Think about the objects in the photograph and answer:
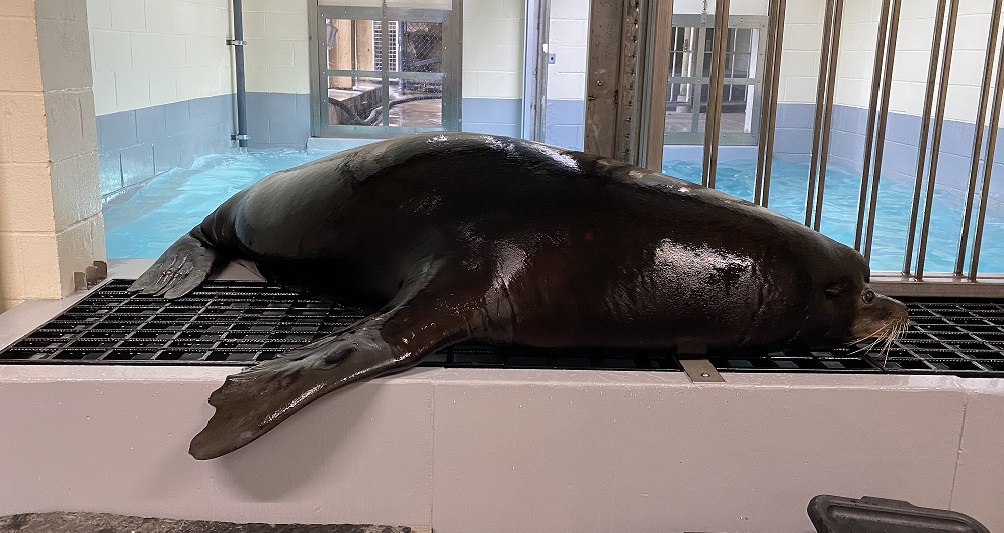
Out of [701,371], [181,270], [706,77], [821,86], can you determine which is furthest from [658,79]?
[706,77]

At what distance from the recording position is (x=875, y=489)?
193 cm

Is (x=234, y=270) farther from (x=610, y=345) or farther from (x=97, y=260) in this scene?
(x=610, y=345)

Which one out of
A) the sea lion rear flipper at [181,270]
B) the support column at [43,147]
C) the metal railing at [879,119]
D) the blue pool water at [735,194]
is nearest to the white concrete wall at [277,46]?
the blue pool water at [735,194]

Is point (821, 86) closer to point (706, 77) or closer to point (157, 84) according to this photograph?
point (157, 84)

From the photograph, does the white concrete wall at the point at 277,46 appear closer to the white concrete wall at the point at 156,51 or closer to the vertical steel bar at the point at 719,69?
the white concrete wall at the point at 156,51

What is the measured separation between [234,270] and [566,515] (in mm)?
1485

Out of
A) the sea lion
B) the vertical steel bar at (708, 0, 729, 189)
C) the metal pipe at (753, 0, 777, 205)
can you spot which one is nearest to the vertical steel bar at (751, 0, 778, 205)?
the metal pipe at (753, 0, 777, 205)

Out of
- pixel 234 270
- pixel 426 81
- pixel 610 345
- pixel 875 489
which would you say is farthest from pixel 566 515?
pixel 426 81

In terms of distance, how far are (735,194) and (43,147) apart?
23.3ft

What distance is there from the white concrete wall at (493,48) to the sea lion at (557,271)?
8544 millimetres

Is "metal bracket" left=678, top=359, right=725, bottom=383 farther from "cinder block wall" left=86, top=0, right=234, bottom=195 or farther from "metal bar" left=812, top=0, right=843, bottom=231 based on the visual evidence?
"cinder block wall" left=86, top=0, right=234, bottom=195

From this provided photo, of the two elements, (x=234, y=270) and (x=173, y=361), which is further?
(x=234, y=270)

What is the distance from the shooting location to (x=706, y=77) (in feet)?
34.0

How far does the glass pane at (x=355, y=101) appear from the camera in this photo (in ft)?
34.4
